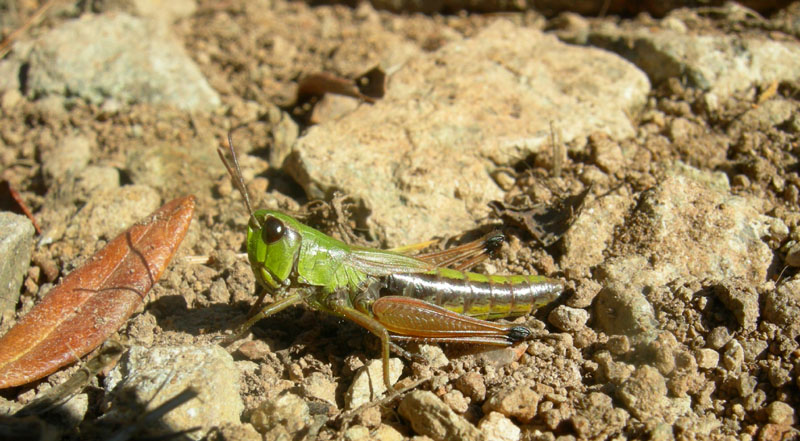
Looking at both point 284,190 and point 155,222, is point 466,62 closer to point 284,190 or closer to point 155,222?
point 284,190

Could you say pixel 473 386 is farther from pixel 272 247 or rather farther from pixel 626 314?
pixel 272 247

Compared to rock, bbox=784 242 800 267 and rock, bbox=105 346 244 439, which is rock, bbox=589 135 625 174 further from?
rock, bbox=105 346 244 439

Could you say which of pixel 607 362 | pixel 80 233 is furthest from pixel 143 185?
pixel 607 362

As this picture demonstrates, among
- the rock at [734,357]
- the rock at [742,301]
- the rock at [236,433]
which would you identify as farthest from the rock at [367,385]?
the rock at [742,301]

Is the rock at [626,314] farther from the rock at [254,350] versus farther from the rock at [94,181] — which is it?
the rock at [94,181]

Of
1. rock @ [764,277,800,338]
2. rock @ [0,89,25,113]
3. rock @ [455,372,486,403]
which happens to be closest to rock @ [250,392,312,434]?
rock @ [455,372,486,403]
